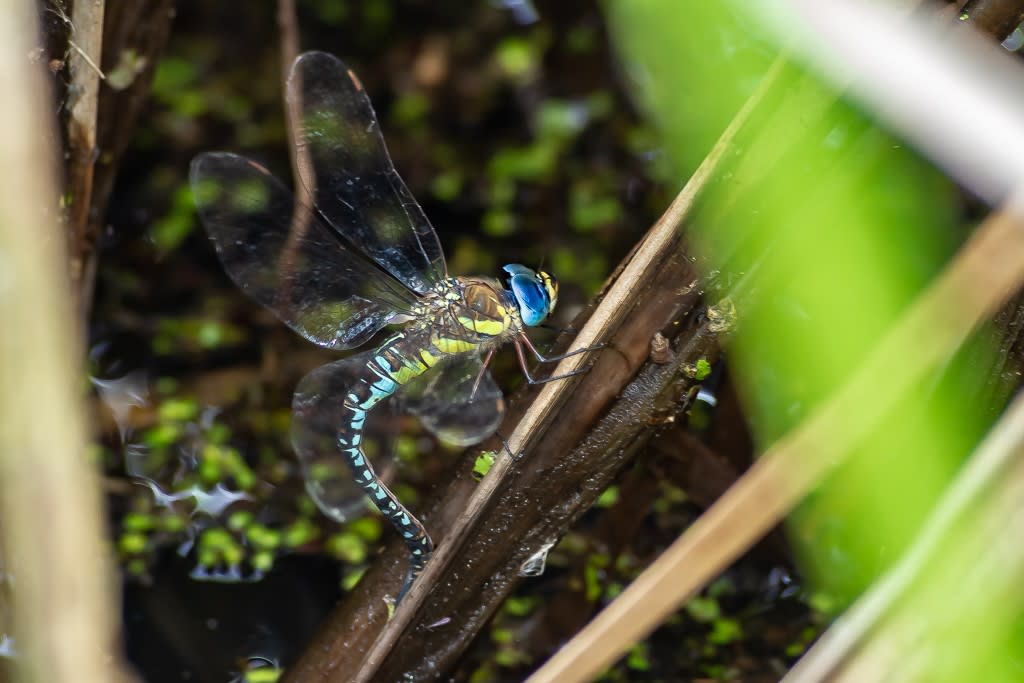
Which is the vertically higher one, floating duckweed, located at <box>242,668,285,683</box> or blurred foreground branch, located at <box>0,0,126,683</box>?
blurred foreground branch, located at <box>0,0,126,683</box>

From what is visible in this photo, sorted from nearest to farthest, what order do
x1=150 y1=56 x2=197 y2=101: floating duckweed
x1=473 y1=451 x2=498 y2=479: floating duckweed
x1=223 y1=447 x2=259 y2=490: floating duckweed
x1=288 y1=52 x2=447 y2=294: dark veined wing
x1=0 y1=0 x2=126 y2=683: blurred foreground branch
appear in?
x1=0 y1=0 x2=126 y2=683: blurred foreground branch → x1=473 y1=451 x2=498 y2=479: floating duckweed → x1=288 y1=52 x2=447 y2=294: dark veined wing → x1=223 y1=447 x2=259 y2=490: floating duckweed → x1=150 y1=56 x2=197 y2=101: floating duckweed

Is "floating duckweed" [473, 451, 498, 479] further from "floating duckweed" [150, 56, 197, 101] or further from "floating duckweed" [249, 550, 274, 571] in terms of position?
"floating duckweed" [150, 56, 197, 101]

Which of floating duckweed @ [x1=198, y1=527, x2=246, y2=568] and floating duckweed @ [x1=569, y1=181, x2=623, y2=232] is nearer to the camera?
floating duckweed @ [x1=198, y1=527, x2=246, y2=568]

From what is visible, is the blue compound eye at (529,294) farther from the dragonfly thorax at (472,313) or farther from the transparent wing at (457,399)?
the transparent wing at (457,399)

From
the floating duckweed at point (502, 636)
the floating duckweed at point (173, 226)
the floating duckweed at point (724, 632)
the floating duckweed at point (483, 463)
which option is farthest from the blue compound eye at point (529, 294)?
the floating duckweed at point (173, 226)

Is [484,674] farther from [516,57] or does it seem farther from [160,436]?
[516,57]

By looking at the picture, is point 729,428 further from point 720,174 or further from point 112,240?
point 112,240

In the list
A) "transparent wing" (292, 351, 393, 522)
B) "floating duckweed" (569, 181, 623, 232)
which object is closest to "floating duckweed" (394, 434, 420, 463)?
"transparent wing" (292, 351, 393, 522)
